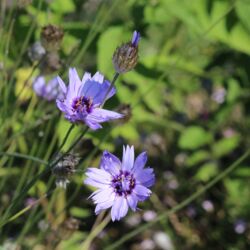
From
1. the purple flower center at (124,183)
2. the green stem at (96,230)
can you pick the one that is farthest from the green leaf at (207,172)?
the purple flower center at (124,183)

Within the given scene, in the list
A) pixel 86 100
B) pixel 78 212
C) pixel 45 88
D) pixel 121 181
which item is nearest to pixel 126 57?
pixel 86 100

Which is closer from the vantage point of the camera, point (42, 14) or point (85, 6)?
point (42, 14)

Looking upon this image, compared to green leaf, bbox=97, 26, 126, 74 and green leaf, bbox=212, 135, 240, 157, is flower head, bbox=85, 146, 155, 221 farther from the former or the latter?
green leaf, bbox=212, 135, 240, 157

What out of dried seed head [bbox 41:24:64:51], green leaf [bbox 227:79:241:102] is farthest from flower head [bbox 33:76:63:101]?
green leaf [bbox 227:79:241:102]

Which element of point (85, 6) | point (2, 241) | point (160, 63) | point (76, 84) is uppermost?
point (85, 6)

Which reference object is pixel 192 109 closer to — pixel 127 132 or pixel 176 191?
pixel 176 191

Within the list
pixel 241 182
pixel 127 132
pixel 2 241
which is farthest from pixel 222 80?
pixel 2 241
